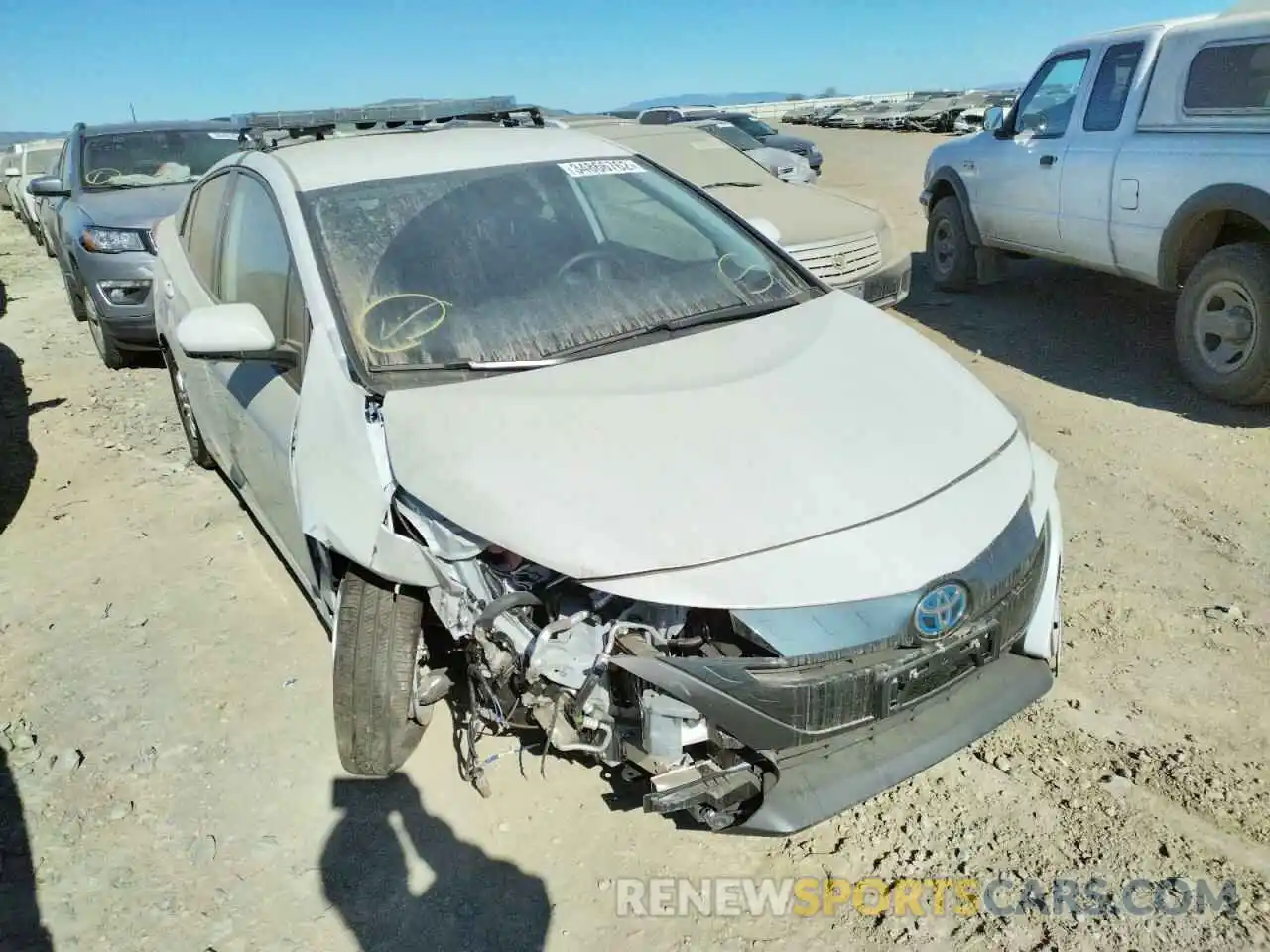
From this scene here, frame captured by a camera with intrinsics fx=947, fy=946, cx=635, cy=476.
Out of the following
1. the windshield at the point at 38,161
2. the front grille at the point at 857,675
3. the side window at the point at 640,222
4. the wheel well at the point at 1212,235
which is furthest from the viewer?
the windshield at the point at 38,161

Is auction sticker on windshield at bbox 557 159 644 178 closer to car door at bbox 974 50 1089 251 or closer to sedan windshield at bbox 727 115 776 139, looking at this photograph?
car door at bbox 974 50 1089 251

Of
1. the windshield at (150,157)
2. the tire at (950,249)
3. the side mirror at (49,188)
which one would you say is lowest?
the tire at (950,249)

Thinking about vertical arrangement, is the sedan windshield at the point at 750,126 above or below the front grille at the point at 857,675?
above

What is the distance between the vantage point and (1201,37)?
5.34m

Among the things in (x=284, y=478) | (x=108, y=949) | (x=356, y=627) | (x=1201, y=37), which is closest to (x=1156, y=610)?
(x=356, y=627)

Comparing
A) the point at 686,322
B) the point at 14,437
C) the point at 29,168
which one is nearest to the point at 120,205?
the point at 14,437

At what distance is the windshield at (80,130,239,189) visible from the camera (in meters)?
7.59

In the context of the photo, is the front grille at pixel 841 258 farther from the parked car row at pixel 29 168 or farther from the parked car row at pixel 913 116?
the parked car row at pixel 913 116

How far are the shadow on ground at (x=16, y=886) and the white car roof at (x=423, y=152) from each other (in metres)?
2.10

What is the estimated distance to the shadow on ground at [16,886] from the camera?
2391 mm

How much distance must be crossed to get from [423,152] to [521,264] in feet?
2.21

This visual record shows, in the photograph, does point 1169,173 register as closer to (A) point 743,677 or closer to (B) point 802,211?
(B) point 802,211

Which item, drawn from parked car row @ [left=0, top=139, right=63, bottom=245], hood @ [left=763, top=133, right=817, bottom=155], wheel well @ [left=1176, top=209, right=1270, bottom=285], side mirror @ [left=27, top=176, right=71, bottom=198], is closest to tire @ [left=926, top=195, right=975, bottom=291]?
wheel well @ [left=1176, top=209, right=1270, bottom=285]

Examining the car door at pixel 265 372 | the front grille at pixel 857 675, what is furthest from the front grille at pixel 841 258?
the front grille at pixel 857 675
